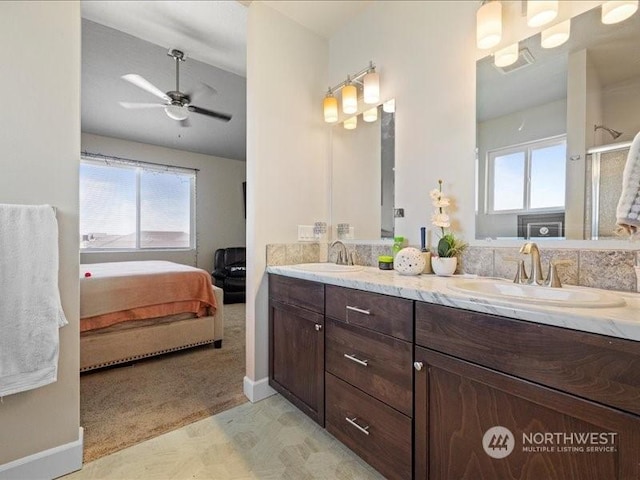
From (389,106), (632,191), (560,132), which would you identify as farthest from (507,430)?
(389,106)

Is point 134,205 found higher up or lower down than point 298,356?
higher up

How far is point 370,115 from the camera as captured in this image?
6.76 feet

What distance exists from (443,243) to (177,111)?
281 centimetres

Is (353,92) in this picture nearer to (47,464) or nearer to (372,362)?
(372,362)

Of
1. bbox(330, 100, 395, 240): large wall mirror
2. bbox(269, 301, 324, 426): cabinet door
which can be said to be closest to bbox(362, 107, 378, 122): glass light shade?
bbox(330, 100, 395, 240): large wall mirror

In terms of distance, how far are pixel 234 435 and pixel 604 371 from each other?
160 cm

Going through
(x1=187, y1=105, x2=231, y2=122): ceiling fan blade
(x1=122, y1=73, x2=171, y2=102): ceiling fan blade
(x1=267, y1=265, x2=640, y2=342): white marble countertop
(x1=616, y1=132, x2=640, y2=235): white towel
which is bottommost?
(x1=267, y1=265, x2=640, y2=342): white marble countertop

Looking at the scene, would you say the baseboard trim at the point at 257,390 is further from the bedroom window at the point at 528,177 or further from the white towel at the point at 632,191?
the white towel at the point at 632,191

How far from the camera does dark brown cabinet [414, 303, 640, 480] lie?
2.27 ft

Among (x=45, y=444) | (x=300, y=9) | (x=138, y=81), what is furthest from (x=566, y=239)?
(x=138, y=81)

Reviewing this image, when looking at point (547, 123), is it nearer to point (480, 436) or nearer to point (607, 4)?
point (607, 4)

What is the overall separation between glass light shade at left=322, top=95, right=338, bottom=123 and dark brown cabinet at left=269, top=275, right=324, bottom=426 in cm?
118

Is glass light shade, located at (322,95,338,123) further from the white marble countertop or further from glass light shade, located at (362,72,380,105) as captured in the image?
the white marble countertop

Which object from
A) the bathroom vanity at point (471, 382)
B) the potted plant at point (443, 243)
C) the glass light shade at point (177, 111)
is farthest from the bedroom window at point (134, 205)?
the potted plant at point (443, 243)
